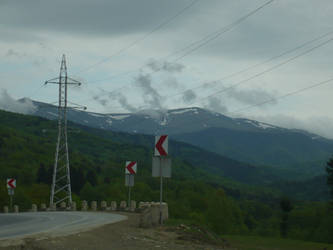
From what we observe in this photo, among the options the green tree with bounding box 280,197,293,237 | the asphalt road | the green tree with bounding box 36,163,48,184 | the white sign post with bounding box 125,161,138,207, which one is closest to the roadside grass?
the asphalt road

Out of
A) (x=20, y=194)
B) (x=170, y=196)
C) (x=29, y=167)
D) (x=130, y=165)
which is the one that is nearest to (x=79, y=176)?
(x=170, y=196)

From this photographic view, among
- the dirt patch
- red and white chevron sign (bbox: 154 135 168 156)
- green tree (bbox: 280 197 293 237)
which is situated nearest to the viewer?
the dirt patch

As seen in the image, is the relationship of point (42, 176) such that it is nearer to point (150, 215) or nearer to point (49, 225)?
point (49, 225)

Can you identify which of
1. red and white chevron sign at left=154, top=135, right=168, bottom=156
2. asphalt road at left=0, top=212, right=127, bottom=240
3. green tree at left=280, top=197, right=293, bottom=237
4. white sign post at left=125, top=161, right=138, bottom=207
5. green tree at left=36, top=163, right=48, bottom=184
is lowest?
green tree at left=280, top=197, right=293, bottom=237

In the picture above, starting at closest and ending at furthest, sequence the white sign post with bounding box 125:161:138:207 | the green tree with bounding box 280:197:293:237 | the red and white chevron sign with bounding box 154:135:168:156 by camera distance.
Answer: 1. the red and white chevron sign with bounding box 154:135:168:156
2. the white sign post with bounding box 125:161:138:207
3. the green tree with bounding box 280:197:293:237

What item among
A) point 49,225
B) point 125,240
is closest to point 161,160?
point 49,225

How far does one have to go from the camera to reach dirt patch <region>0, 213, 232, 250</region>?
570 inches

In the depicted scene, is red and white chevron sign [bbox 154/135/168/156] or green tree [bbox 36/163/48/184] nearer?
red and white chevron sign [bbox 154/135/168/156]

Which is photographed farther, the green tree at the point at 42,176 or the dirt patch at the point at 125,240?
the green tree at the point at 42,176

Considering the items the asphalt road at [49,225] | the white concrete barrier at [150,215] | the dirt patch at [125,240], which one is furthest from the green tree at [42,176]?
the dirt patch at [125,240]

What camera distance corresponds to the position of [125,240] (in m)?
16.9

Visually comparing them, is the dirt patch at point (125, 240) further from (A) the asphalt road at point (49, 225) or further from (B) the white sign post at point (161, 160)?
(B) the white sign post at point (161, 160)

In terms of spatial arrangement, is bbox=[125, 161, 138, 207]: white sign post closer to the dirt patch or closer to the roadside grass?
the roadside grass

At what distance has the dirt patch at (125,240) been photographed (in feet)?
47.5
